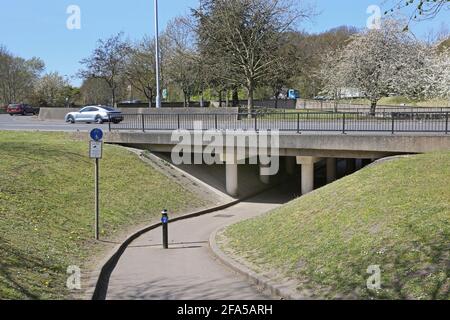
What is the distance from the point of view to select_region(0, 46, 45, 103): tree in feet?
260

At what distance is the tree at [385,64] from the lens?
4084 cm

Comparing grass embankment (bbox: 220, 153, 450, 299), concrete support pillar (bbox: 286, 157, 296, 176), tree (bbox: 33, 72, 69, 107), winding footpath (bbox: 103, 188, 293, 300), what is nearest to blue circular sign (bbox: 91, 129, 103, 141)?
winding footpath (bbox: 103, 188, 293, 300)

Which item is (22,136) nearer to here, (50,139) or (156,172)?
(50,139)

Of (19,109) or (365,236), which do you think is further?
(19,109)

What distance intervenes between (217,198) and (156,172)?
3.03 m

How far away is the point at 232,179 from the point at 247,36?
21.9m

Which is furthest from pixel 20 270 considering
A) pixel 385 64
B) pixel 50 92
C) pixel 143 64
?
pixel 50 92

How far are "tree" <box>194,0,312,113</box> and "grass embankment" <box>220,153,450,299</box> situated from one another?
2793 centimetres

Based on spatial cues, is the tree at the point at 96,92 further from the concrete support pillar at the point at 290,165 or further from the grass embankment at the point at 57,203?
the grass embankment at the point at 57,203

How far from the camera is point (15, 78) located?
80.9 m

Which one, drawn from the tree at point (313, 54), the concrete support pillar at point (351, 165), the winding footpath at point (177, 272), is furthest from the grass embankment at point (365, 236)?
the tree at point (313, 54)

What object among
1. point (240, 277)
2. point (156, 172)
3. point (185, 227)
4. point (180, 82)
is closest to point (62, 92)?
point (180, 82)

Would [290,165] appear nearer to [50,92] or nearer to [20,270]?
[20,270]

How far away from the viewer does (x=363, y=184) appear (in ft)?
48.3
